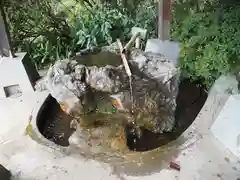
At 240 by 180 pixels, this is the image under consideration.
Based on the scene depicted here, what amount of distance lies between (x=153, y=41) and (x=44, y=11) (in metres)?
1.76

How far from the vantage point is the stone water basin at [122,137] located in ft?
11.5

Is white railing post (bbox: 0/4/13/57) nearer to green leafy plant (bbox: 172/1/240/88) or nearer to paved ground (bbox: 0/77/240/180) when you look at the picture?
paved ground (bbox: 0/77/240/180)

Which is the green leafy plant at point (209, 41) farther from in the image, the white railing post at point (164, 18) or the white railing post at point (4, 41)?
the white railing post at point (4, 41)

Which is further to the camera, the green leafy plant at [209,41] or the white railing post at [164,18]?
the white railing post at [164,18]

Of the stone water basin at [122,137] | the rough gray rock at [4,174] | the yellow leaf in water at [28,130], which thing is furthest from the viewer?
the yellow leaf in water at [28,130]

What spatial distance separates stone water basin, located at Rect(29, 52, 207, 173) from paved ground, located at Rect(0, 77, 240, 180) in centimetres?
7

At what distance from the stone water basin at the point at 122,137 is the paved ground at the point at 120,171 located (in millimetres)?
69

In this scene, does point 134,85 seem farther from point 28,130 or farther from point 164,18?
point 28,130

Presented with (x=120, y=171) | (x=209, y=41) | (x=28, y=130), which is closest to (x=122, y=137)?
(x=120, y=171)

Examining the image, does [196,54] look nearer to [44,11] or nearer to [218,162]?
[218,162]

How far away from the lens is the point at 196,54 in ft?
13.7

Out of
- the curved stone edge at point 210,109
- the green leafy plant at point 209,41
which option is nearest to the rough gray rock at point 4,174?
the curved stone edge at point 210,109

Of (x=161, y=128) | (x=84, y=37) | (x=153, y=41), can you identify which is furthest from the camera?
(x=84, y=37)

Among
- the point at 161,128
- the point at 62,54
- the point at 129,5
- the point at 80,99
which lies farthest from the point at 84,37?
the point at 161,128
